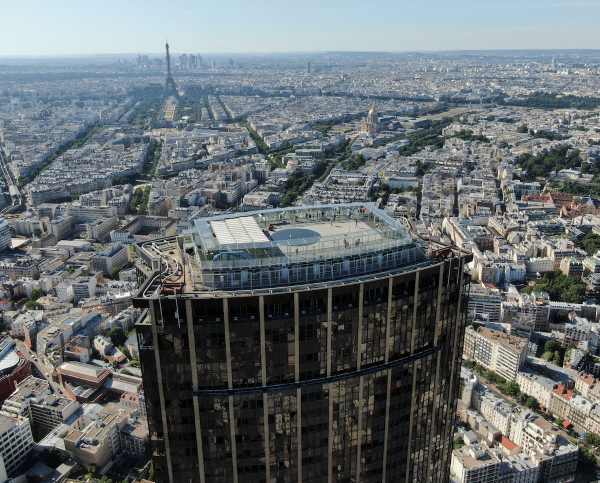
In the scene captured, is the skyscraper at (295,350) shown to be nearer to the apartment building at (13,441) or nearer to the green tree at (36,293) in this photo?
the apartment building at (13,441)

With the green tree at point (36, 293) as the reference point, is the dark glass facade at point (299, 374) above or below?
above

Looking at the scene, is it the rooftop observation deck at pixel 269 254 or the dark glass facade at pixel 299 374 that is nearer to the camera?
the dark glass facade at pixel 299 374

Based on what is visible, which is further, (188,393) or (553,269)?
(553,269)

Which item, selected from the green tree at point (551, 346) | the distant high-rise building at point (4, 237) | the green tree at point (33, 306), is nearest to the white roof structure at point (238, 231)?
the green tree at point (551, 346)

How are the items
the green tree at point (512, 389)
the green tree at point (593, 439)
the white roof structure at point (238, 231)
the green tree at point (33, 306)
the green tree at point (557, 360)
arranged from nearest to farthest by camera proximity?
1. the white roof structure at point (238, 231)
2. the green tree at point (593, 439)
3. the green tree at point (512, 389)
4. the green tree at point (557, 360)
5. the green tree at point (33, 306)

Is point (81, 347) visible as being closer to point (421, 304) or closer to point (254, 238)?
point (254, 238)

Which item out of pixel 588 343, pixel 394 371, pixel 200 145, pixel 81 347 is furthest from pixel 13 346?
pixel 200 145

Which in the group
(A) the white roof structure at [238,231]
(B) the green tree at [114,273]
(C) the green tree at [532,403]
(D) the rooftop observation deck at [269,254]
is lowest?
(C) the green tree at [532,403]
